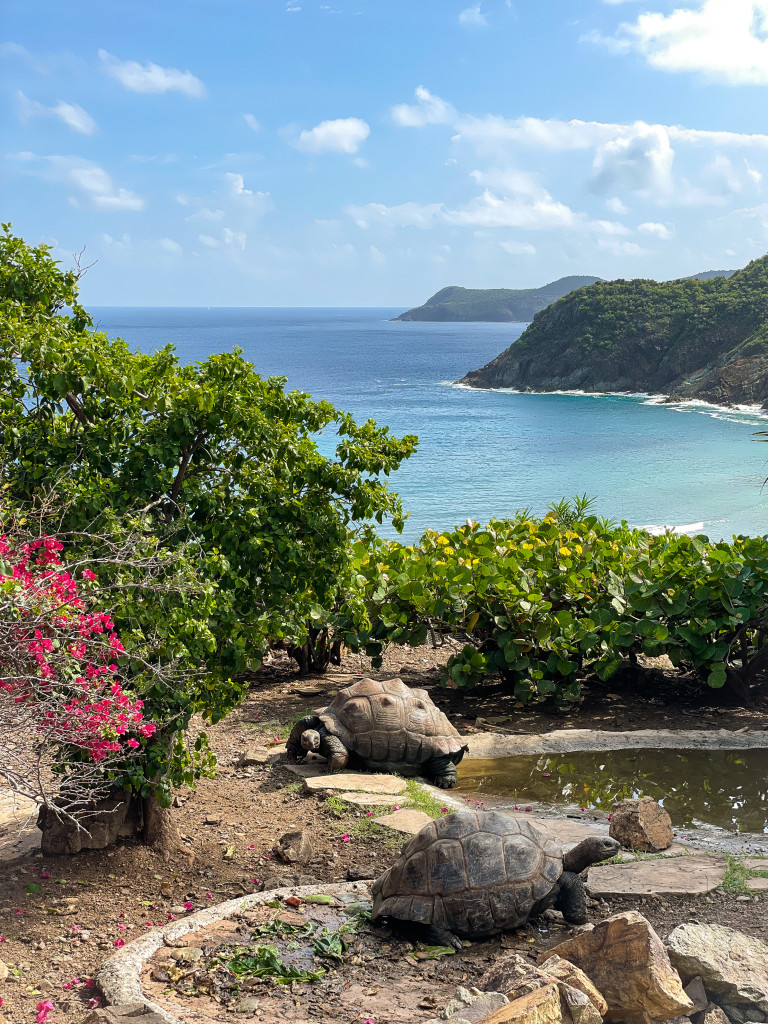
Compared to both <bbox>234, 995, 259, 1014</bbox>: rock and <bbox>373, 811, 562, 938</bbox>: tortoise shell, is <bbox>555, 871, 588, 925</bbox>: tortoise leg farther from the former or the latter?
<bbox>234, 995, 259, 1014</bbox>: rock

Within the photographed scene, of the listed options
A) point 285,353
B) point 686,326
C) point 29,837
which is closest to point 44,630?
point 29,837

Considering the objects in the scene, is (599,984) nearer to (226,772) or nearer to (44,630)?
(44,630)

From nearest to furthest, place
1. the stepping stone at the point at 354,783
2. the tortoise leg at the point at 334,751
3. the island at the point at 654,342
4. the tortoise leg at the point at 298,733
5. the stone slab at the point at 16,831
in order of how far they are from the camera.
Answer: the stone slab at the point at 16,831 < the stepping stone at the point at 354,783 < the tortoise leg at the point at 334,751 < the tortoise leg at the point at 298,733 < the island at the point at 654,342

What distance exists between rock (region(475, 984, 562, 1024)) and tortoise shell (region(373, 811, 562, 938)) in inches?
47.5

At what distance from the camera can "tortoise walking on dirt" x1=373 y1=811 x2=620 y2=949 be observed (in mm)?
5109

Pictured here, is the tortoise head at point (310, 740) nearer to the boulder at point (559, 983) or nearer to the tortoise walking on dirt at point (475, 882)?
the tortoise walking on dirt at point (475, 882)

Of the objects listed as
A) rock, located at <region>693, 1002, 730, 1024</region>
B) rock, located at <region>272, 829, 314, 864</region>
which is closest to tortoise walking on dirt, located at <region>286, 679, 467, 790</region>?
rock, located at <region>272, 829, 314, 864</region>

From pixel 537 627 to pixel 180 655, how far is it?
542 cm

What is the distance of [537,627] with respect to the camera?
9836 millimetres

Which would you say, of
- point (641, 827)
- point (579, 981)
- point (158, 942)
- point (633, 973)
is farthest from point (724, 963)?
point (158, 942)

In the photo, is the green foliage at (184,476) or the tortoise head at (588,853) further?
the green foliage at (184,476)

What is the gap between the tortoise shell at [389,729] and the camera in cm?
799

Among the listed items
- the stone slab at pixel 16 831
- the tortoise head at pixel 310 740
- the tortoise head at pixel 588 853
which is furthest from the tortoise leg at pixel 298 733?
the tortoise head at pixel 588 853

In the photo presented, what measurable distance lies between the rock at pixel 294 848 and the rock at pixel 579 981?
7.77ft
